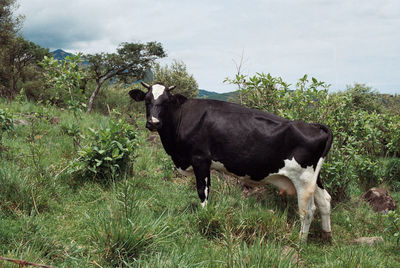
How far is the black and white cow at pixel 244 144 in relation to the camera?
5.07 m

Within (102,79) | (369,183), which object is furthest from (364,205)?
(102,79)

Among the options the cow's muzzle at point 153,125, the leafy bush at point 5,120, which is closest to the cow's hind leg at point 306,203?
the cow's muzzle at point 153,125

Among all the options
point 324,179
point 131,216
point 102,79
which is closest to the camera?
point 131,216

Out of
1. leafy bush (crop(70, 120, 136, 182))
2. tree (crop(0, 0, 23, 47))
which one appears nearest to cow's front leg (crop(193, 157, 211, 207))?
leafy bush (crop(70, 120, 136, 182))

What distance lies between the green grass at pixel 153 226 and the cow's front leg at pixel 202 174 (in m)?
0.26

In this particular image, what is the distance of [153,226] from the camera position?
3803 millimetres

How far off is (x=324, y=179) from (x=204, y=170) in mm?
2702

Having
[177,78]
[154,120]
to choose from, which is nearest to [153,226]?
[154,120]

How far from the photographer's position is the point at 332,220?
619 cm

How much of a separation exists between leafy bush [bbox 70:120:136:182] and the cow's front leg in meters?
1.40

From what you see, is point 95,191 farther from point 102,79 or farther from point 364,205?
point 102,79

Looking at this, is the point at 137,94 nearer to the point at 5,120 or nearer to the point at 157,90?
the point at 157,90

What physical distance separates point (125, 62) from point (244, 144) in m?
34.8

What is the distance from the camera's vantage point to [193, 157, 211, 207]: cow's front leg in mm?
5387
